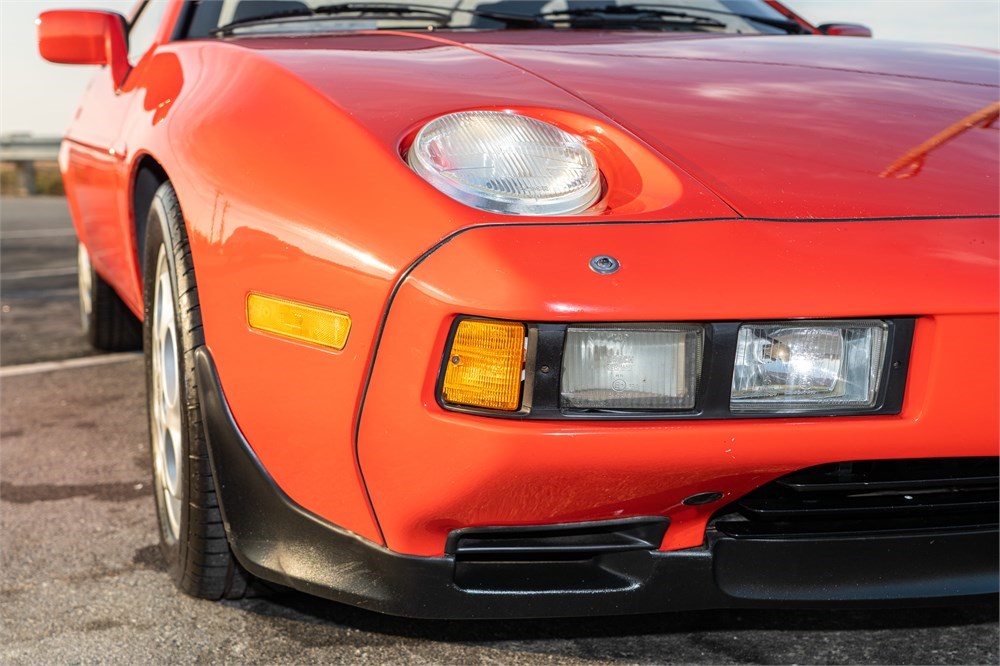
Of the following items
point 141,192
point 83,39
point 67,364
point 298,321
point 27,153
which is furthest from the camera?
point 27,153

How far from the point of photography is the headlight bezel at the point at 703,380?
56.9 inches

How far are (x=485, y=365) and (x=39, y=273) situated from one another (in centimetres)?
572

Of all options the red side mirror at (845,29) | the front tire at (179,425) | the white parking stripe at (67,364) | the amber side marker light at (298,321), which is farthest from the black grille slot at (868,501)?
the white parking stripe at (67,364)

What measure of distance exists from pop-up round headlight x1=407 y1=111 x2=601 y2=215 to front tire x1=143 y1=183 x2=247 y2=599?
1.57ft

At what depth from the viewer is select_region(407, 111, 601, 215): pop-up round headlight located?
1572mm

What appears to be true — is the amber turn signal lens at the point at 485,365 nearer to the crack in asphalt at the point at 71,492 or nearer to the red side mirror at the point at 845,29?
the crack in asphalt at the point at 71,492

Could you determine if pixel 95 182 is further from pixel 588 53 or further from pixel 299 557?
pixel 299 557

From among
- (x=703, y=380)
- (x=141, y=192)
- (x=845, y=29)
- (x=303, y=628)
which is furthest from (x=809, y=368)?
(x=845, y=29)

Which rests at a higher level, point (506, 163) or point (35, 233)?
point (506, 163)

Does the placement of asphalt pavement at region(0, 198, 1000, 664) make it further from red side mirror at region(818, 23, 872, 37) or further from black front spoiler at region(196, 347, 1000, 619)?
red side mirror at region(818, 23, 872, 37)

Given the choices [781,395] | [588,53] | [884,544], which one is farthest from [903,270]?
[588,53]

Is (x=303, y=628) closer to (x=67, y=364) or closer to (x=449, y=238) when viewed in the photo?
(x=449, y=238)

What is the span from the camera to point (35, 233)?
29.3ft

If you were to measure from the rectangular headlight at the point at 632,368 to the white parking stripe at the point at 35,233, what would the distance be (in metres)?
7.96
